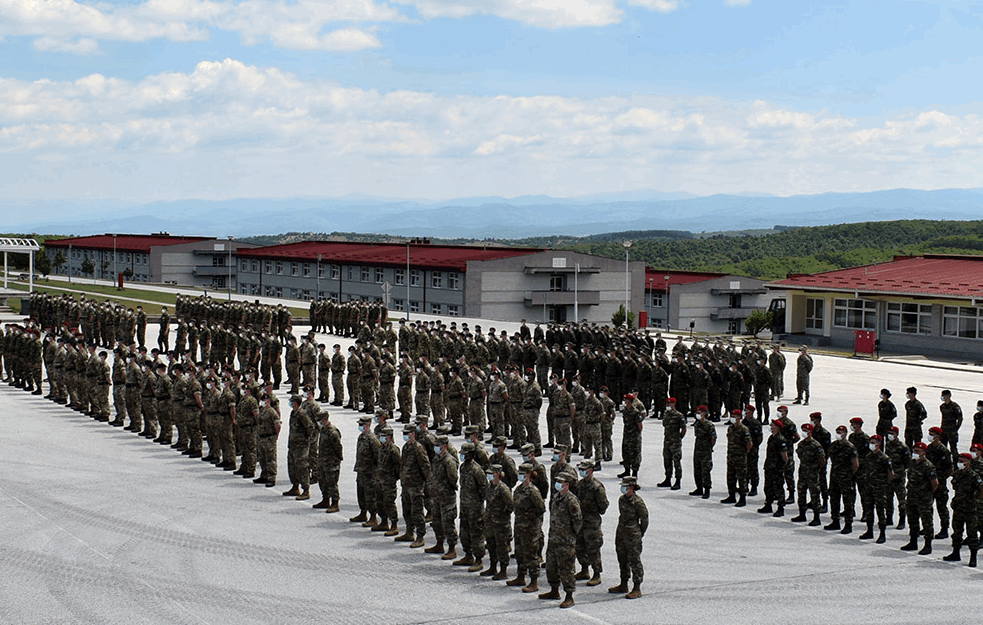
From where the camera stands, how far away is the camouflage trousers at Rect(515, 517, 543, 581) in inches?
485

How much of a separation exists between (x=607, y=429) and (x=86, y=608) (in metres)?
9.98

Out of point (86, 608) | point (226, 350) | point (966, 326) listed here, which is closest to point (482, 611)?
point (86, 608)

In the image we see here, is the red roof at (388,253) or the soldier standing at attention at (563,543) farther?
the red roof at (388,253)

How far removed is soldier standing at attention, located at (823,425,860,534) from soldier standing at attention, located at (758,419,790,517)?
80cm

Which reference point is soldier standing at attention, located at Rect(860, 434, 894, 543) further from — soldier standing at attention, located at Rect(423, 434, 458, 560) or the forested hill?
the forested hill

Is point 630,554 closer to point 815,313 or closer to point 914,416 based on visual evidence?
point 914,416

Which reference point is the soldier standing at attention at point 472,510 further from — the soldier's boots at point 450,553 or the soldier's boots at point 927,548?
the soldier's boots at point 927,548

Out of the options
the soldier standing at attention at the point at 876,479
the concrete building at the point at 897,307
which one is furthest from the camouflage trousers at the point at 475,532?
the concrete building at the point at 897,307

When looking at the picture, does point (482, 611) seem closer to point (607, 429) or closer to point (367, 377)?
point (607, 429)

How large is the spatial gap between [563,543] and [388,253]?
6253cm

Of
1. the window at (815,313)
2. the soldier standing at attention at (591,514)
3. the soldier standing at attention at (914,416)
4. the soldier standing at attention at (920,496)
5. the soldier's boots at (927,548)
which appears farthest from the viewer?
the window at (815,313)

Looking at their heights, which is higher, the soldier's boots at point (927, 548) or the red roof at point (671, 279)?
the red roof at point (671, 279)

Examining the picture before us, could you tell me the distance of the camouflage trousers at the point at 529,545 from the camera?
40.4 feet

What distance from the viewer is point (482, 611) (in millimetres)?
11492
